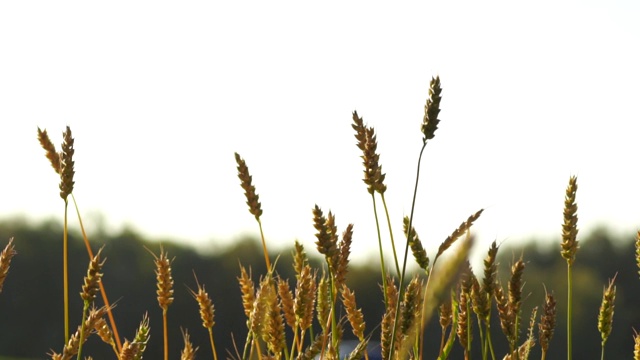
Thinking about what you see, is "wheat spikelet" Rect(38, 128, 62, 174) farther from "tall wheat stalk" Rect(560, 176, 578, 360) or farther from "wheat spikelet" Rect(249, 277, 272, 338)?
"tall wheat stalk" Rect(560, 176, 578, 360)

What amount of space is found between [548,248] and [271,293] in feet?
142

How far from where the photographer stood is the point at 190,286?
1571 inches

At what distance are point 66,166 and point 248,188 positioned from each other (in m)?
0.49

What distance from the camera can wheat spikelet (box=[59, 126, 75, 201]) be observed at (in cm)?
283

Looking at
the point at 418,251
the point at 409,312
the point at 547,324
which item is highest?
the point at 418,251

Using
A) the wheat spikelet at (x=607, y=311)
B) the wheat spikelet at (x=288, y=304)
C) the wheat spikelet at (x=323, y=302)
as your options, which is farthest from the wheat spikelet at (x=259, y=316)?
the wheat spikelet at (x=607, y=311)

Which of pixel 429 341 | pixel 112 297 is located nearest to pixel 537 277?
pixel 429 341

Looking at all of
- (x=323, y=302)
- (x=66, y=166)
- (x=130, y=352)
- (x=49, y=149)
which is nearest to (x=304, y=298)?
(x=323, y=302)

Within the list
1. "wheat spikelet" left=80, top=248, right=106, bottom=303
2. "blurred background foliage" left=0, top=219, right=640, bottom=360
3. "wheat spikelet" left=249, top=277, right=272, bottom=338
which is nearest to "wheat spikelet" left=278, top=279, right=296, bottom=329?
"wheat spikelet" left=249, top=277, right=272, bottom=338

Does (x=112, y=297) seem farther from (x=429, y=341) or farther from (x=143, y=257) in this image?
(x=429, y=341)

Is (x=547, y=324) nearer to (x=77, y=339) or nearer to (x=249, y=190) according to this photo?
(x=249, y=190)

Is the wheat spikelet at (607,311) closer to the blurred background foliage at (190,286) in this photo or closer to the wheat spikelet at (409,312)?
the wheat spikelet at (409,312)

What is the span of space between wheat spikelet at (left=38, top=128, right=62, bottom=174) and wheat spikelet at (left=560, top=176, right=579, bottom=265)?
1435mm

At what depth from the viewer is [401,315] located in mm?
2432
